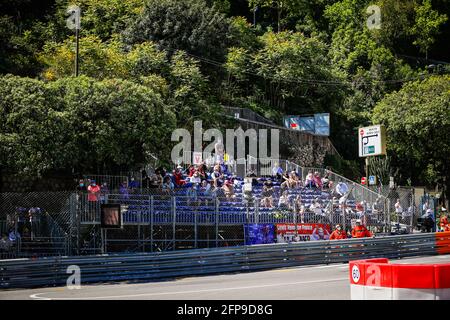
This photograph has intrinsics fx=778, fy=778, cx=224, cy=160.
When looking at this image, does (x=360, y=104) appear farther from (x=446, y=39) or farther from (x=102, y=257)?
(x=102, y=257)

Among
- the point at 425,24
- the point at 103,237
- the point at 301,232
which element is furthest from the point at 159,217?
the point at 425,24

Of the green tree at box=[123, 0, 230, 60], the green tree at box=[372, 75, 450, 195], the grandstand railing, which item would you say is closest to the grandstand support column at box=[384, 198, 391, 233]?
the grandstand railing

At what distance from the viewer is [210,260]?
24219 mm

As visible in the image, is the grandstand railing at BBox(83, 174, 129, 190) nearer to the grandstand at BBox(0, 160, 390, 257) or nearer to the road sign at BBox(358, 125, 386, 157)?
the grandstand at BBox(0, 160, 390, 257)

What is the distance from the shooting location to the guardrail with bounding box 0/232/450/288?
68.9ft

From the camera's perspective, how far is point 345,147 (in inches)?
2235

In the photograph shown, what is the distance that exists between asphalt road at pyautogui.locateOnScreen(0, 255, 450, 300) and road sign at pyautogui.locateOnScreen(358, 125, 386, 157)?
12.2m

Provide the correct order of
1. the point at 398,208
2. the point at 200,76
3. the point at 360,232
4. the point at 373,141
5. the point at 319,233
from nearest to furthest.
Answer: the point at 360,232 → the point at 319,233 → the point at 398,208 → the point at 373,141 → the point at 200,76

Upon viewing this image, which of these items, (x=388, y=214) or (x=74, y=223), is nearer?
(x=74, y=223)

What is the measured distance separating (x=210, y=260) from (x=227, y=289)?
535cm

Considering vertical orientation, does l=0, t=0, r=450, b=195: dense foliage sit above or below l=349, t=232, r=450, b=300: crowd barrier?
above

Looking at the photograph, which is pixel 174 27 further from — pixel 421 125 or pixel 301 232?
pixel 301 232
